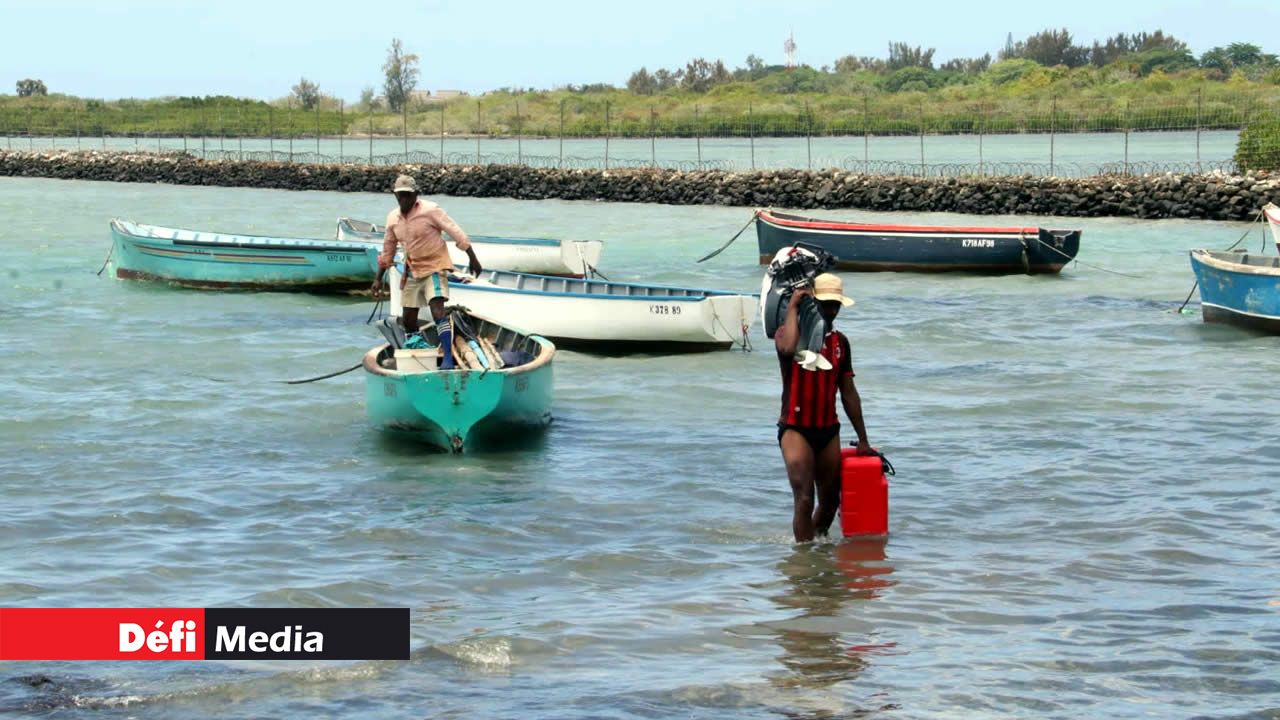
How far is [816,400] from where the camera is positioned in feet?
30.7

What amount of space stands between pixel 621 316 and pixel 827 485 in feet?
34.7

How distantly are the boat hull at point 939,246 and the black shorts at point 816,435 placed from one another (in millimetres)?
20764

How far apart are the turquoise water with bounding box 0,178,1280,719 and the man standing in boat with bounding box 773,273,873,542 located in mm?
691

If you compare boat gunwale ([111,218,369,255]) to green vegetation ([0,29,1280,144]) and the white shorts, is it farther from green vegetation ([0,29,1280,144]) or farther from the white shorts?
green vegetation ([0,29,1280,144])

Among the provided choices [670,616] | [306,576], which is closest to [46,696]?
[306,576]

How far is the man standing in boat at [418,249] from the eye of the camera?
49.4 feet

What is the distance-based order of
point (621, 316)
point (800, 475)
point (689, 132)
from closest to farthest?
point (800, 475), point (621, 316), point (689, 132)

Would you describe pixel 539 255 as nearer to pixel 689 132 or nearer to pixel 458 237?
pixel 458 237

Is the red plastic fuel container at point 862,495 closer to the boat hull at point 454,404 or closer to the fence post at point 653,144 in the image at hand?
the boat hull at point 454,404

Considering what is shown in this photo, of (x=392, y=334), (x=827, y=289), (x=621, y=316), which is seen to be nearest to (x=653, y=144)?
(x=621, y=316)

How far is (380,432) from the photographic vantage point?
14.5m

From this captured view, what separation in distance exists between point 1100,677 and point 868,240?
2353 centimetres

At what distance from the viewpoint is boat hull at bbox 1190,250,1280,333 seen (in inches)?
826

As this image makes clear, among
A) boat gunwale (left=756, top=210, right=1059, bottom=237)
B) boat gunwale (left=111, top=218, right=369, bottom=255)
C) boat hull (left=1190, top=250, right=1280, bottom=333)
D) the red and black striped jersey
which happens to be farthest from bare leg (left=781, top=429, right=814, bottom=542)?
boat gunwale (left=756, top=210, right=1059, bottom=237)
